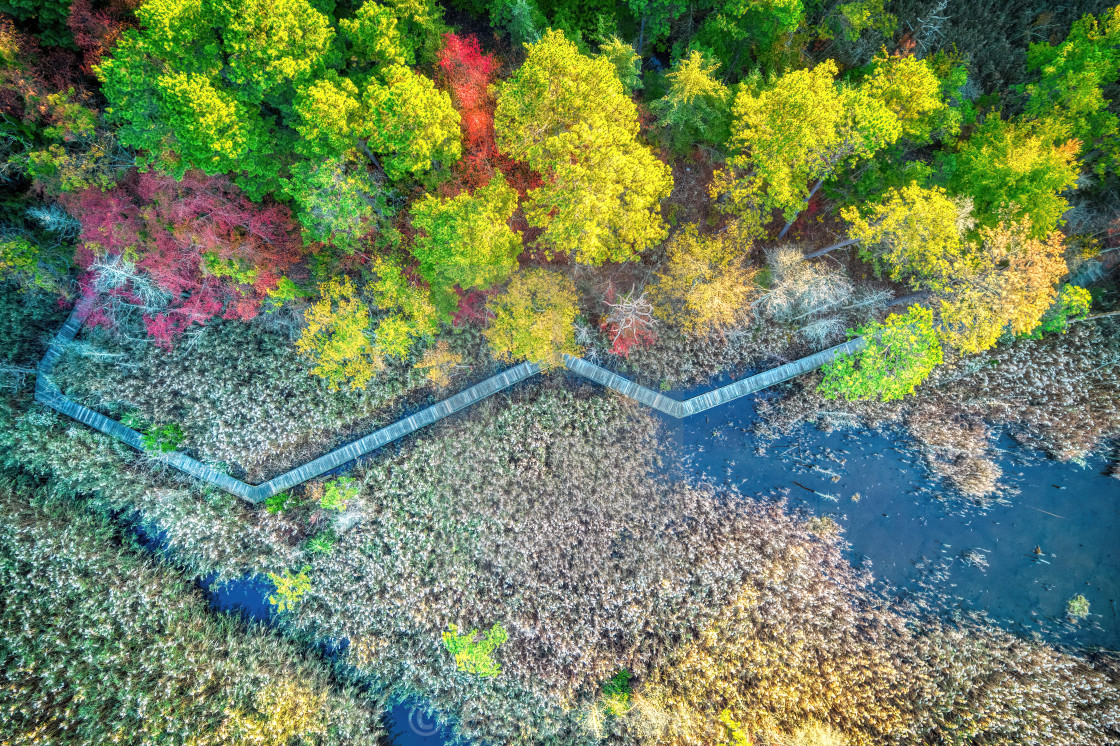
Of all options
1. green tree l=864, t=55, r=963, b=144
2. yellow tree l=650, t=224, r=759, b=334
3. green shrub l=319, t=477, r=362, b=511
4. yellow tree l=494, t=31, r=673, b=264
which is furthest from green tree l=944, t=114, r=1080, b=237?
green shrub l=319, t=477, r=362, b=511

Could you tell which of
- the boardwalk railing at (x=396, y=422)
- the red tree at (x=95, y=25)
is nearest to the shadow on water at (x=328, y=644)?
the boardwalk railing at (x=396, y=422)

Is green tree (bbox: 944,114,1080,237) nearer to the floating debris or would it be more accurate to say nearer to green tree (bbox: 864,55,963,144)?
green tree (bbox: 864,55,963,144)

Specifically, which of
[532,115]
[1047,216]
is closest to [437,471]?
[532,115]

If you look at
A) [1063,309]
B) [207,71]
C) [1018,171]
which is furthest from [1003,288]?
[207,71]

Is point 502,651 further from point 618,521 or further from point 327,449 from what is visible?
point 327,449

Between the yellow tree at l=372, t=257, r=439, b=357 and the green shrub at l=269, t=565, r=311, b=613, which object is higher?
the yellow tree at l=372, t=257, r=439, b=357

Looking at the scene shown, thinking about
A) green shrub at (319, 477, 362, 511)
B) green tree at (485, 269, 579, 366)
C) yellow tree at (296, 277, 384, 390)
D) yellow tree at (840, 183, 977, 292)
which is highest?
yellow tree at (840, 183, 977, 292)

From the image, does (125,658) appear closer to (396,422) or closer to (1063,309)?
(396,422)

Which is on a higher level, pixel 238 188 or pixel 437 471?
pixel 238 188
